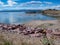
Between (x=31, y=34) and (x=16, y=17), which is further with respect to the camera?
(x=16, y=17)

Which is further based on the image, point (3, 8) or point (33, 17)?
point (33, 17)

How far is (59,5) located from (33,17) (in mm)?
2110

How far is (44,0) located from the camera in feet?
29.7

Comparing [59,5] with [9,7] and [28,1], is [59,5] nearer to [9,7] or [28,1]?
[28,1]

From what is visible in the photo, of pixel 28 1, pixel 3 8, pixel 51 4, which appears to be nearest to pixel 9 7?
pixel 3 8

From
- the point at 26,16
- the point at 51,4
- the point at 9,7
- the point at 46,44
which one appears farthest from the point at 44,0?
the point at 46,44

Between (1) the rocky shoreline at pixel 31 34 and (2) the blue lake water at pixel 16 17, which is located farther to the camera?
(2) the blue lake water at pixel 16 17

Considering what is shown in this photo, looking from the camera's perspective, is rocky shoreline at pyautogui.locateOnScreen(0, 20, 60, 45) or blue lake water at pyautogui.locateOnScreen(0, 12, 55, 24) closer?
rocky shoreline at pyautogui.locateOnScreen(0, 20, 60, 45)

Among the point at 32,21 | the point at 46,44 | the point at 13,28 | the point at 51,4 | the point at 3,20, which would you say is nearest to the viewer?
the point at 46,44

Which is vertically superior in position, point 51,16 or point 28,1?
point 28,1

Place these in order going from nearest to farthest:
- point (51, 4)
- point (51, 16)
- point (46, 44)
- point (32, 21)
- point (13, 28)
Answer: point (46, 44)
point (13, 28)
point (51, 4)
point (32, 21)
point (51, 16)

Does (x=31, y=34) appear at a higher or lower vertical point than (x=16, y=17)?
higher

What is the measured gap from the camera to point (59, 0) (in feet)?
30.8

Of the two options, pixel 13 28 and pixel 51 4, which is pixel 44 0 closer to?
pixel 51 4
